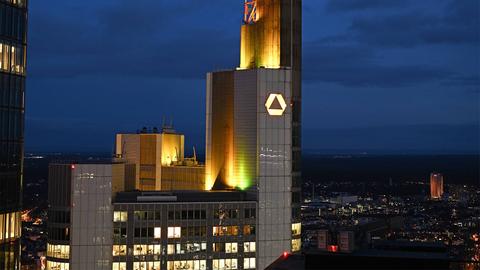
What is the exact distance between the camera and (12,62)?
3236 inches

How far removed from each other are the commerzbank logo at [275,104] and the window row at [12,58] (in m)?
63.7

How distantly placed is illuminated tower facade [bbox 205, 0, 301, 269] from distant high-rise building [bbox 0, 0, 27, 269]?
61.4 m

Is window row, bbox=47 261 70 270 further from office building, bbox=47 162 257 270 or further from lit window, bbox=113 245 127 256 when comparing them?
lit window, bbox=113 245 127 256

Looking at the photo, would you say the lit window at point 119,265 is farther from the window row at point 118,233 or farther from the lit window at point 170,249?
the lit window at point 170,249

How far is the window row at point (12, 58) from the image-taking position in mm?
80625

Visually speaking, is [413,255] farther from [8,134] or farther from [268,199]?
[268,199]

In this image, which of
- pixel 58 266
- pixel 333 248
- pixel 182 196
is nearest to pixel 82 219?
pixel 58 266

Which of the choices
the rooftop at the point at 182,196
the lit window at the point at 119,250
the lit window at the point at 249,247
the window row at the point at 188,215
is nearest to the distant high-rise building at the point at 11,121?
the lit window at the point at 119,250

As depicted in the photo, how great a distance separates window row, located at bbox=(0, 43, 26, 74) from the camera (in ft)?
265

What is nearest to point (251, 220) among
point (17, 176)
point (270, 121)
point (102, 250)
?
point (270, 121)

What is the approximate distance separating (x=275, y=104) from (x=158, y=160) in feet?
119

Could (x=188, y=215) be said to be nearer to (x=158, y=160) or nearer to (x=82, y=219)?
(x=82, y=219)

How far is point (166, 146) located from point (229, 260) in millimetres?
38561

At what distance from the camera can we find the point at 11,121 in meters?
82.6
